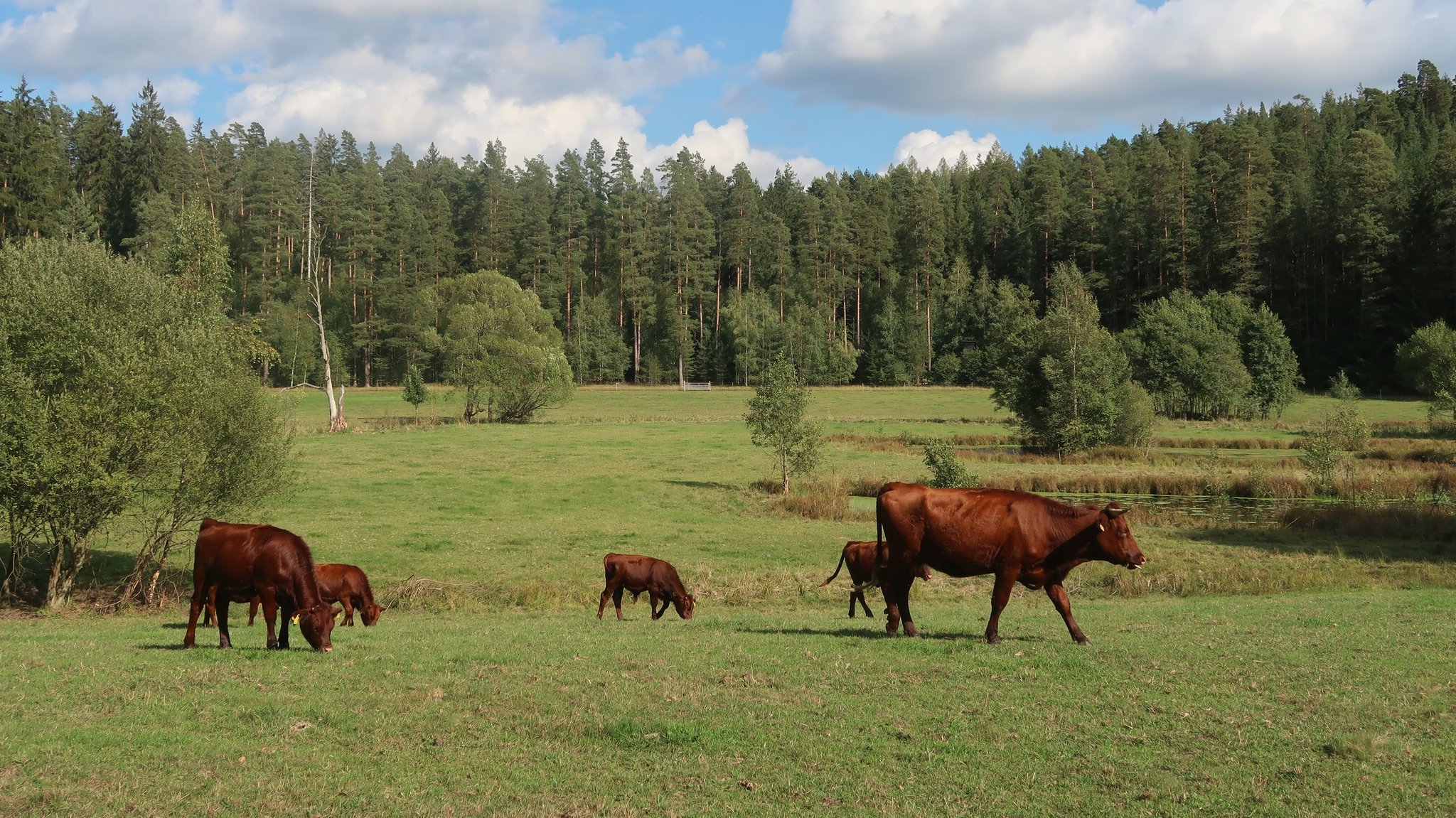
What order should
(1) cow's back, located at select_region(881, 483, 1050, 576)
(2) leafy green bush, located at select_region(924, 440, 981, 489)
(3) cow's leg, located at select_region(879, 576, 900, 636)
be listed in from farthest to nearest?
(2) leafy green bush, located at select_region(924, 440, 981, 489)
(3) cow's leg, located at select_region(879, 576, 900, 636)
(1) cow's back, located at select_region(881, 483, 1050, 576)

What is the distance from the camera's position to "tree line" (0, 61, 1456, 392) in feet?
339

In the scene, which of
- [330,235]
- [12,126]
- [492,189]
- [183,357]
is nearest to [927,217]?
[492,189]

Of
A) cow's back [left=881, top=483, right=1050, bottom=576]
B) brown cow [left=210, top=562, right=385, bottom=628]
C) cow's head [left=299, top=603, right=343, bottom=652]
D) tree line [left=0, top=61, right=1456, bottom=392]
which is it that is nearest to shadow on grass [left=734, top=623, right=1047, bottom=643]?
cow's back [left=881, top=483, right=1050, bottom=576]

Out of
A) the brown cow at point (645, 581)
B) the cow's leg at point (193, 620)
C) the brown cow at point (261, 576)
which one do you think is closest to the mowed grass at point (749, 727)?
the cow's leg at point (193, 620)

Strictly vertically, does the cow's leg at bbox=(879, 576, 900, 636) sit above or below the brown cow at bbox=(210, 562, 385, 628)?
above

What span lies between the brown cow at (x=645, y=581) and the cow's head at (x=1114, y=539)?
975cm

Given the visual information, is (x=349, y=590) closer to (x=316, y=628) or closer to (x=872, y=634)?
(x=316, y=628)

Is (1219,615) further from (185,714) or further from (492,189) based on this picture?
(492,189)

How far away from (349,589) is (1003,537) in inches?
534

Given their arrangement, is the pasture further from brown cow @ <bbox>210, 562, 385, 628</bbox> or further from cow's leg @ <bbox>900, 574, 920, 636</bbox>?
brown cow @ <bbox>210, 562, 385, 628</bbox>

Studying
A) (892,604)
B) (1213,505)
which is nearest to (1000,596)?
(892,604)

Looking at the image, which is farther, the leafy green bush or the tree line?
the tree line

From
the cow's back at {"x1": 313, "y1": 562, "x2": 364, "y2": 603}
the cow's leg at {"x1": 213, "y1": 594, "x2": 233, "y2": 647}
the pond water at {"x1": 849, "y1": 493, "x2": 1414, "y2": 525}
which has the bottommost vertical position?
the pond water at {"x1": 849, "y1": 493, "x2": 1414, "y2": 525}

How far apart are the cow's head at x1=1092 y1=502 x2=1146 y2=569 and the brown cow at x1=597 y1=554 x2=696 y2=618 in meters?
9.75
